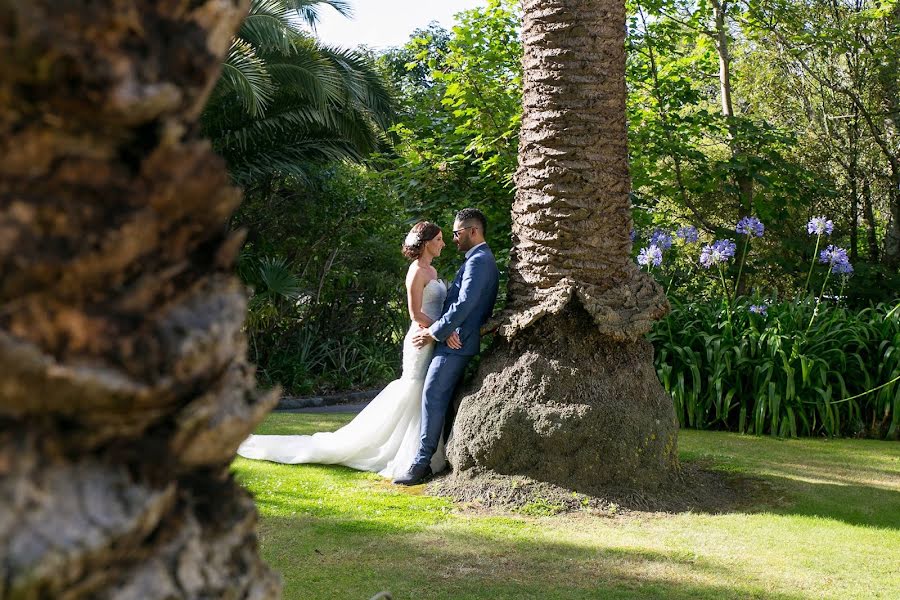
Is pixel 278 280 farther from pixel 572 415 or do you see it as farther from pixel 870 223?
pixel 870 223

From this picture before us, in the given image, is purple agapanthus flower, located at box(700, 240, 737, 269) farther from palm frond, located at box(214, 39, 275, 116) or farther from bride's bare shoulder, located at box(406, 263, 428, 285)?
palm frond, located at box(214, 39, 275, 116)

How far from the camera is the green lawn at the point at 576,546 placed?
14.9 ft

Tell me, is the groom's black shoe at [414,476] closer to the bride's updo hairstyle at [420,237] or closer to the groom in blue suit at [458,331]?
the groom in blue suit at [458,331]

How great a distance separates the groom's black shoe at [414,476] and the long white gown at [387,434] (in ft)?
0.86

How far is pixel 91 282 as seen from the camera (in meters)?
1.21

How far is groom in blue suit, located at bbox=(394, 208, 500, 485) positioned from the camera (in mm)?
7008

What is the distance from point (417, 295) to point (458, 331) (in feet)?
2.27

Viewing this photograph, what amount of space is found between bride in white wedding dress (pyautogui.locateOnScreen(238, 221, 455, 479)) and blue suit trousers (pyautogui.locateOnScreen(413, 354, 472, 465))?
34cm

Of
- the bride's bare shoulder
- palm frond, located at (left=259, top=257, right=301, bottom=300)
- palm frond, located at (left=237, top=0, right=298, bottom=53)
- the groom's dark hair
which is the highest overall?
palm frond, located at (left=237, top=0, right=298, bottom=53)

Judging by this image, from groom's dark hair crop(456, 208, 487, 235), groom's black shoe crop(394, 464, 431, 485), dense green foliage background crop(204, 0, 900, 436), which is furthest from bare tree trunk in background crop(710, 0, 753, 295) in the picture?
groom's black shoe crop(394, 464, 431, 485)

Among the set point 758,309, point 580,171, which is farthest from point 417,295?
point 758,309

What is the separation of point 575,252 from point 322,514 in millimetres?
2553

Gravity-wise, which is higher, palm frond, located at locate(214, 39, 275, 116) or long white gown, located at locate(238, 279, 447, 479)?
palm frond, located at locate(214, 39, 275, 116)

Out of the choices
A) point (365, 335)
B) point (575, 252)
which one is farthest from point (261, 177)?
point (575, 252)
